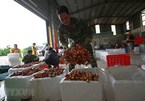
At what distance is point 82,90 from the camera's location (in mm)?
2213

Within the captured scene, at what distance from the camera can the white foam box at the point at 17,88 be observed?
9.65 ft

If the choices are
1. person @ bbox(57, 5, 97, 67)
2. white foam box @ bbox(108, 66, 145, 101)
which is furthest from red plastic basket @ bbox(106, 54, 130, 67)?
white foam box @ bbox(108, 66, 145, 101)

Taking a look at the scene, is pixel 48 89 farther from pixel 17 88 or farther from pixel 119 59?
pixel 119 59

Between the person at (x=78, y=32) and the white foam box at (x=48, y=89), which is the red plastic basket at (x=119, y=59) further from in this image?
the white foam box at (x=48, y=89)

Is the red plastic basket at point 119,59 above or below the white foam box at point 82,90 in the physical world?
above

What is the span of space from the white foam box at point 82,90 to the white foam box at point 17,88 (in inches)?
35.5

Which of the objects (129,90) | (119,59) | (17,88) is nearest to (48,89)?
(17,88)

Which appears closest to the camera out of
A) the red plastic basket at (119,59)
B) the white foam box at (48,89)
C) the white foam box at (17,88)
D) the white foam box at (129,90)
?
the white foam box at (129,90)

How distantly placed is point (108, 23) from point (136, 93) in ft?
121

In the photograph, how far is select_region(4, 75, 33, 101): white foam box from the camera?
294cm

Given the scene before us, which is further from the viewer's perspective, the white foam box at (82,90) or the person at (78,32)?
the person at (78,32)

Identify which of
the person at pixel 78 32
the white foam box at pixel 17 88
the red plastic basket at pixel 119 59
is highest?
the person at pixel 78 32

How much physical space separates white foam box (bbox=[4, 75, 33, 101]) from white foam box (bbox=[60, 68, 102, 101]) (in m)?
0.90

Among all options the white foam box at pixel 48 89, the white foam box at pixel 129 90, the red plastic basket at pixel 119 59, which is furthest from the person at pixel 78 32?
the red plastic basket at pixel 119 59
